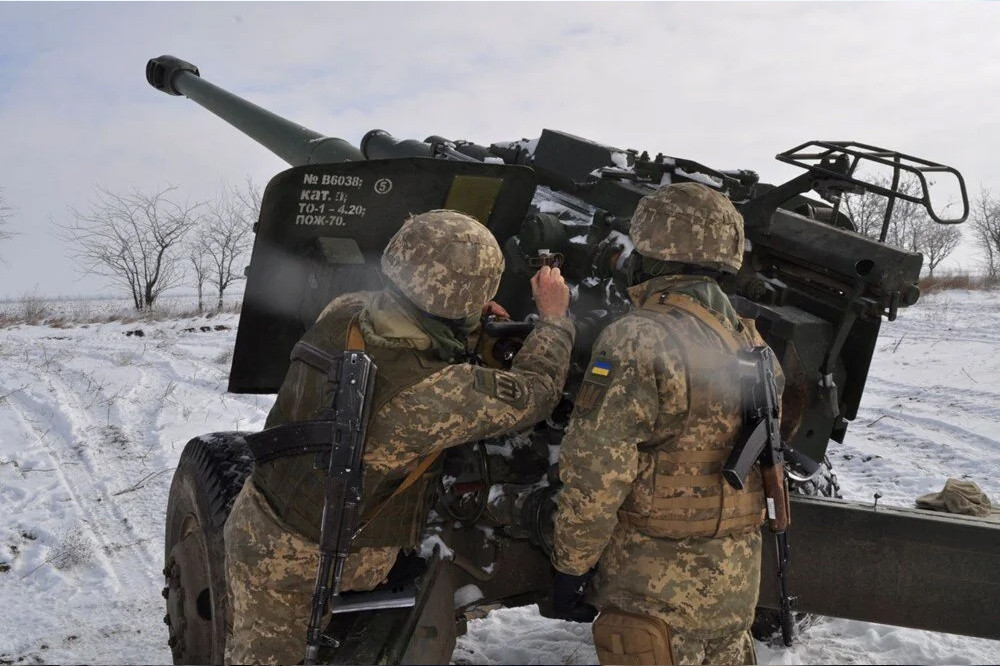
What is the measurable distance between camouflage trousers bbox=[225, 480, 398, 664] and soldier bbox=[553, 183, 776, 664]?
0.73 metres

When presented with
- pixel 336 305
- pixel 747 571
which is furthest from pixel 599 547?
pixel 336 305

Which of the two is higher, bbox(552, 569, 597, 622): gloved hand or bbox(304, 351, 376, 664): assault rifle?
bbox(304, 351, 376, 664): assault rifle

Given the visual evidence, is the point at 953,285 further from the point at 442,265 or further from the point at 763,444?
the point at 442,265

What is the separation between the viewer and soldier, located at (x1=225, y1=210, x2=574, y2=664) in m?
2.29

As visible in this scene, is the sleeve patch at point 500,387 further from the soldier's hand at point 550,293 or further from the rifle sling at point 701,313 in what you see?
the rifle sling at point 701,313

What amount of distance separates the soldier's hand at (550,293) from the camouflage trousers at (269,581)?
928 millimetres

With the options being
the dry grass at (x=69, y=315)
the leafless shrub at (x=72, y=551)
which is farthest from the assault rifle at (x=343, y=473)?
the dry grass at (x=69, y=315)

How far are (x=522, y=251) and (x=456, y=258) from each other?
1.12m

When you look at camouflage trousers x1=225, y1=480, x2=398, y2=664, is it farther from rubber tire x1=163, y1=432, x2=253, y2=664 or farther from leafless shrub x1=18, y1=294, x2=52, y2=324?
leafless shrub x1=18, y1=294, x2=52, y2=324

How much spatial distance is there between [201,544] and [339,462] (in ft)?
3.83

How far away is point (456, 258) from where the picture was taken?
91.9 inches

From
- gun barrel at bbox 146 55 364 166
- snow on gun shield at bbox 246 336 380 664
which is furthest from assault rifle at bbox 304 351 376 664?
gun barrel at bbox 146 55 364 166

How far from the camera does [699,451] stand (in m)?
2.37

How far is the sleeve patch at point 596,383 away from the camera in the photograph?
2295mm
